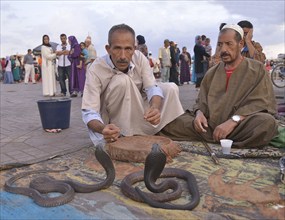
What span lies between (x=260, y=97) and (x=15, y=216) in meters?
2.27

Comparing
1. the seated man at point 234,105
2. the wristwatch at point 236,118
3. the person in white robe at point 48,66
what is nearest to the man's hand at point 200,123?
the seated man at point 234,105

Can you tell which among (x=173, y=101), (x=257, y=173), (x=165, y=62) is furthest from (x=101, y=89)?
(x=165, y=62)

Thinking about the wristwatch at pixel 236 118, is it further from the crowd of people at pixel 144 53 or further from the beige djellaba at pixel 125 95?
the crowd of people at pixel 144 53

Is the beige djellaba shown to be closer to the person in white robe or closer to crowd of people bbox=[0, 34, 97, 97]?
crowd of people bbox=[0, 34, 97, 97]

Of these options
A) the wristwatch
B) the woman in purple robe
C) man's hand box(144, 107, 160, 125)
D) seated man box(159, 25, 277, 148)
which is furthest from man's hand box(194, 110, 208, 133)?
the woman in purple robe

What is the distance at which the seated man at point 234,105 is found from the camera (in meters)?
2.96

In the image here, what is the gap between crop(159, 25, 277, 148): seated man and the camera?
9.70 ft

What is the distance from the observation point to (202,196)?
198 cm

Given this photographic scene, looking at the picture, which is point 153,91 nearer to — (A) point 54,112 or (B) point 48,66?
(A) point 54,112

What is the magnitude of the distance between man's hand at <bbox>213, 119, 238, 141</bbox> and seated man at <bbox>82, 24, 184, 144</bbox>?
508mm

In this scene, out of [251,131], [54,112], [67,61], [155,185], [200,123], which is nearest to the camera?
[155,185]

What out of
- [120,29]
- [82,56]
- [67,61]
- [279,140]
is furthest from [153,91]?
[67,61]

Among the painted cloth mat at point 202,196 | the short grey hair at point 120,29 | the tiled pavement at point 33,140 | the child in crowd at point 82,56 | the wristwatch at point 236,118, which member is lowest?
the tiled pavement at point 33,140

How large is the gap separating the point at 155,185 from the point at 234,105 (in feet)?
4.88
